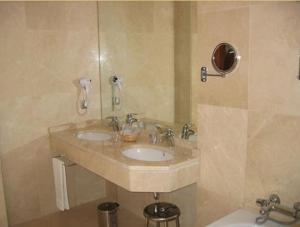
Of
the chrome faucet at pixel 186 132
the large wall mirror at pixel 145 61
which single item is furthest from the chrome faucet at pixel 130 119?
the chrome faucet at pixel 186 132

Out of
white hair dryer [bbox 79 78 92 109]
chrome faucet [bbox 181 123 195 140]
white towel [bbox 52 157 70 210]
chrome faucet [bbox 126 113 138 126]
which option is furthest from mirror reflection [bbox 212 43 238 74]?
white towel [bbox 52 157 70 210]

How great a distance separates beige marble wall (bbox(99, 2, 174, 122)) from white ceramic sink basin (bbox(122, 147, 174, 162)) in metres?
0.40

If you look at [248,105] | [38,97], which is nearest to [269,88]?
[248,105]

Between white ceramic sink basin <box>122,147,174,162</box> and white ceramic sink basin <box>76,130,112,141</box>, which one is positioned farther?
white ceramic sink basin <box>76,130,112,141</box>

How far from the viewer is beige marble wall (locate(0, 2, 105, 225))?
262cm

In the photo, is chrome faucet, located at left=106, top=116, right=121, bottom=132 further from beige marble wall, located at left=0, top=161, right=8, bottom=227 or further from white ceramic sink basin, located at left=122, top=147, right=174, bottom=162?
beige marble wall, located at left=0, top=161, right=8, bottom=227

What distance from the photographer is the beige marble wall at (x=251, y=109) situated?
5.05 ft

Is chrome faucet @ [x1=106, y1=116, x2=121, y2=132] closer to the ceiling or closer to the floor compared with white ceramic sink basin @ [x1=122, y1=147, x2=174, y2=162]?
closer to the ceiling

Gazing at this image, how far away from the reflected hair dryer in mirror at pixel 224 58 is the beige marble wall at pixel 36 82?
1.55 metres

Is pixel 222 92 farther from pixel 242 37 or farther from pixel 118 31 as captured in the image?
pixel 118 31

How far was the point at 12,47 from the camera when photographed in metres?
2.60

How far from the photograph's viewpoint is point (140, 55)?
2.94m

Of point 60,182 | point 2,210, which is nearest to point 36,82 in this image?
point 60,182

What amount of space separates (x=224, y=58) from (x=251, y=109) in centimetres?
33
